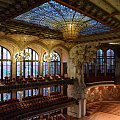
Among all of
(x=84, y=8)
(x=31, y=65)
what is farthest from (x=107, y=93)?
(x=84, y=8)

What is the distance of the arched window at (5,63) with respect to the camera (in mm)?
15773

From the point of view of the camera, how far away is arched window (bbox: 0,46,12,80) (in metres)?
15.8

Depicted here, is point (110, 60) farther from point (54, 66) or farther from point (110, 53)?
point (54, 66)

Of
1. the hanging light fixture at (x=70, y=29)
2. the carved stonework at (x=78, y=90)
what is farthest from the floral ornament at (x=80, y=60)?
the hanging light fixture at (x=70, y=29)

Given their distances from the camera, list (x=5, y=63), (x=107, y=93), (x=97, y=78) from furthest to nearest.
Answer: (x=107, y=93), (x=97, y=78), (x=5, y=63)

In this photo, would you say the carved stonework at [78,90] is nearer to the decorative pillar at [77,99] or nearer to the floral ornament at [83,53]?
the decorative pillar at [77,99]

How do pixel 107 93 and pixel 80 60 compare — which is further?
pixel 107 93

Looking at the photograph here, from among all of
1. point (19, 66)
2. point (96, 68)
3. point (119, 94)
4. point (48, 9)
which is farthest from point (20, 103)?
point (119, 94)

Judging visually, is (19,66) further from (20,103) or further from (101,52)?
(101,52)

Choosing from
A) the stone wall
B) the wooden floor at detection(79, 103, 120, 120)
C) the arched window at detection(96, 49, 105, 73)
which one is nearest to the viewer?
the wooden floor at detection(79, 103, 120, 120)

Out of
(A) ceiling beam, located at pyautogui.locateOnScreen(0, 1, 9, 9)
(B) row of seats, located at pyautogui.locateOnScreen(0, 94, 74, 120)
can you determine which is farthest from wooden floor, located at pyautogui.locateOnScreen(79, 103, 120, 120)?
(A) ceiling beam, located at pyautogui.locateOnScreen(0, 1, 9, 9)

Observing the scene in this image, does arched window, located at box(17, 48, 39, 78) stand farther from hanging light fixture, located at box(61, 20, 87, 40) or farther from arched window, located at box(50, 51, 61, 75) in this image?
hanging light fixture, located at box(61, 20, 87, 40)

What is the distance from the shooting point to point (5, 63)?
16.0 meters

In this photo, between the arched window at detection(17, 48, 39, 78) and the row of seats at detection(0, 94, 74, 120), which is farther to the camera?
the arched window at detection(17, 48, 39, 78)
